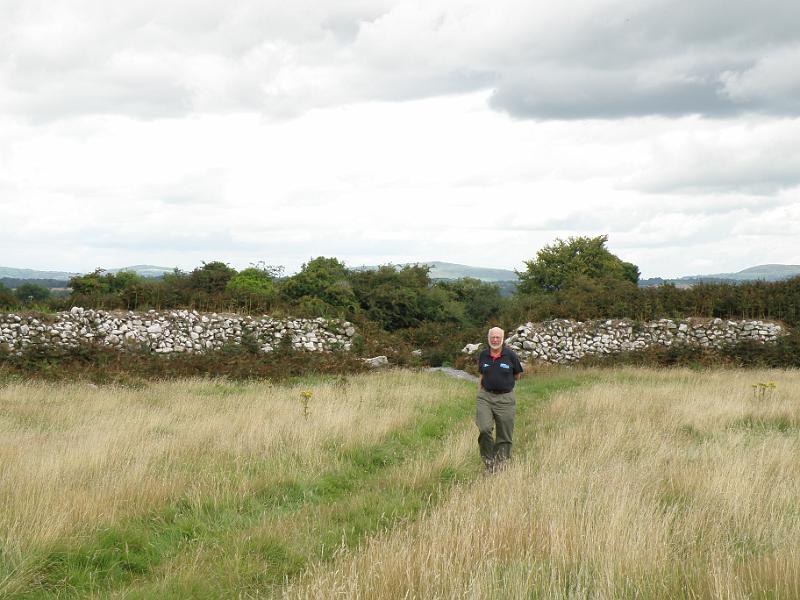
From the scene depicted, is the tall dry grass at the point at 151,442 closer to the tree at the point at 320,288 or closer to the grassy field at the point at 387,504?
the grassy field at the point at 387,504

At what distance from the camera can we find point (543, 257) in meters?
53.7

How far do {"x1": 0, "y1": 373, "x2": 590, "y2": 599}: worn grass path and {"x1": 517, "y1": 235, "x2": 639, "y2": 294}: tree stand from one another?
4376 centimetres

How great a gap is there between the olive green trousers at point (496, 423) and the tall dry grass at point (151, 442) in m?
1.82

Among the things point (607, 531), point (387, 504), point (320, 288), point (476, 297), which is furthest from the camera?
point (476, 297)

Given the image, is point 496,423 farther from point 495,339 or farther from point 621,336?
point 621,336

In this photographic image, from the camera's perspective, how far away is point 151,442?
8.96 m

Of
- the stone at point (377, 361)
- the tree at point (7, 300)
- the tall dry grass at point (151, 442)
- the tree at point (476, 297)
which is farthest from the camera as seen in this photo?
the tree at point (476, 297)

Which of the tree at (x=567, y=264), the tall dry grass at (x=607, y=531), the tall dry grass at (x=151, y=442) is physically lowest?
the tall dry grass at (x=151, y=442)

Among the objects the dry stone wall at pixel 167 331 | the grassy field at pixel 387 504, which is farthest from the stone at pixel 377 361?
the grassy field at pixel 387 504

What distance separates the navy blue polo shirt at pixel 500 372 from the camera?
888cm

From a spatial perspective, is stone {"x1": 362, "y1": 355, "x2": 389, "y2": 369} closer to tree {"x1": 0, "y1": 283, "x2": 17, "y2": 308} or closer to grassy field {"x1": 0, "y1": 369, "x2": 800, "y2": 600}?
grassy field {"x1": 0, "y1": 369, "x2": 800, "y2": 600}

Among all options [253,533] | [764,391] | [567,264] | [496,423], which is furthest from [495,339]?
[567,264]

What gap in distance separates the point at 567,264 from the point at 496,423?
45111 mm

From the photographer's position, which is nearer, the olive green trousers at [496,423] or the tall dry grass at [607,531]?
the tall dry grass at [607,531]
